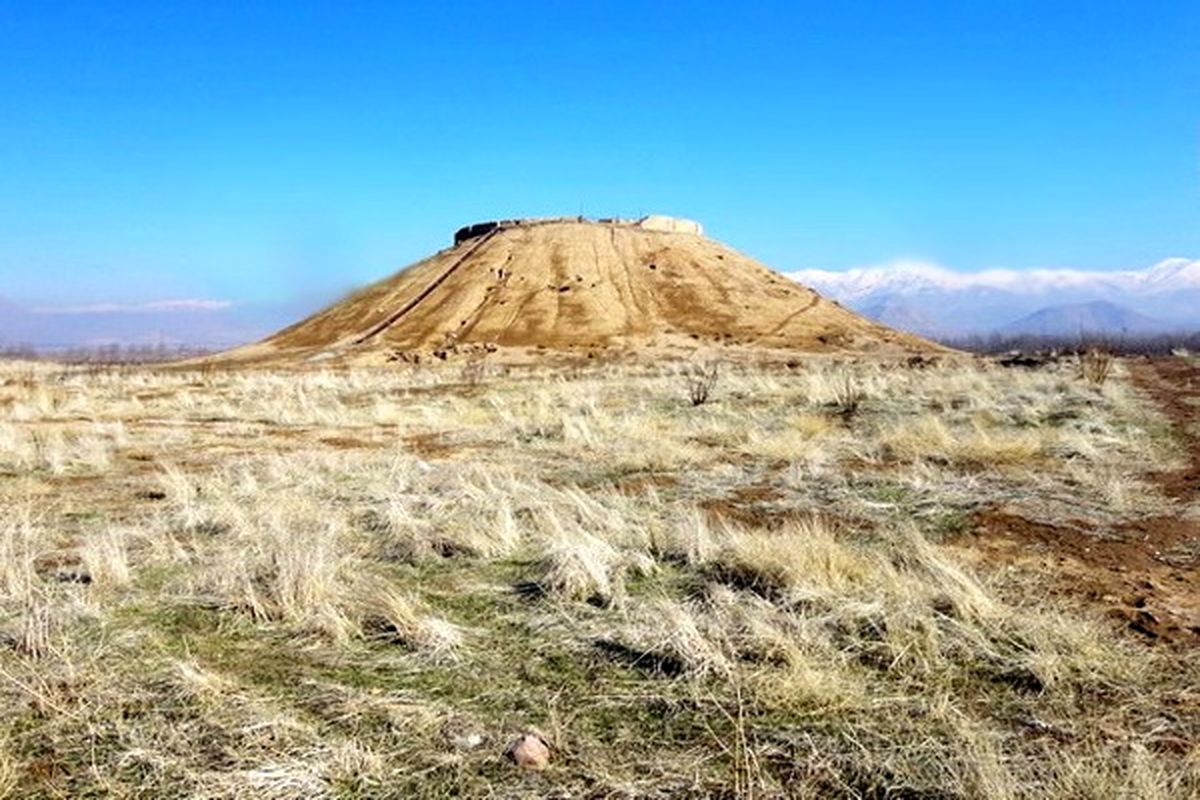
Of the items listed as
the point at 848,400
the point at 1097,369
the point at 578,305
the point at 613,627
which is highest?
the point at 578,305

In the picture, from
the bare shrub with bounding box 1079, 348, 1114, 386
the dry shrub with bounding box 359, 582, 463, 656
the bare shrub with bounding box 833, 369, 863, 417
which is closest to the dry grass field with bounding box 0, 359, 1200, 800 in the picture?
the dry shrub with bounding box 359, 582, 463, 656

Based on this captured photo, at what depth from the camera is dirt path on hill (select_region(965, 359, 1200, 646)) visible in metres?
4.91

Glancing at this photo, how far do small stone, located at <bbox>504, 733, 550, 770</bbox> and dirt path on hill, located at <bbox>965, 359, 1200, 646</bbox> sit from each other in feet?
10.5

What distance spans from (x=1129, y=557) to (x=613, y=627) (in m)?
3.83

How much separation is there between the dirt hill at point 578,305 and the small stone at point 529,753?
35607 mm

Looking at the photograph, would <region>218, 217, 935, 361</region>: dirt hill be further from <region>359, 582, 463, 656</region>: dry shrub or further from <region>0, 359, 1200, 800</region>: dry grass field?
<region>359, 582, 463, 656</region>: dry shrub

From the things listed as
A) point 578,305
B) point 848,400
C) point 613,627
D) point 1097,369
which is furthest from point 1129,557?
point 578,305

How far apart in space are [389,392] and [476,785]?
2046 cm

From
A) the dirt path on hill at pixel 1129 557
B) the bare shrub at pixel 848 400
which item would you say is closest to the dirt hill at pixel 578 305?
the bare shrub at pixel 848 400

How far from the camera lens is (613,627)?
4.85 metres

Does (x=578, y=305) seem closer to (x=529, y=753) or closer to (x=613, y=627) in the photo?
(x=613, y=627)

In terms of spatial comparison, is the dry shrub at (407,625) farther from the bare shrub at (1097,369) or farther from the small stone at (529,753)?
the bare shrub at (1097,369)

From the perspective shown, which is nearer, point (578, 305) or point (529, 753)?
point (529, 753)

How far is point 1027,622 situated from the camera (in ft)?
14.9
